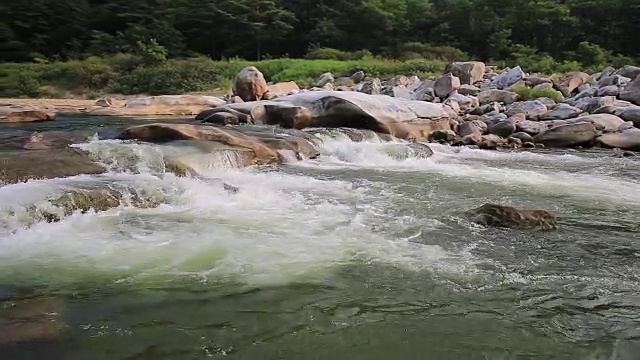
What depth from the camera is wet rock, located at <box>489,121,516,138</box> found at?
13383mm

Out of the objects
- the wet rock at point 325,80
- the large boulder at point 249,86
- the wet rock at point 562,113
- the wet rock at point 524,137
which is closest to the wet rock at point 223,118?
the large boulder at point 249,86

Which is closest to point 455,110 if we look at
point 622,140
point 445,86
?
point 445,86

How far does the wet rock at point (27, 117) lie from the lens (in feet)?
45.7

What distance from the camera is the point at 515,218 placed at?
5766mm

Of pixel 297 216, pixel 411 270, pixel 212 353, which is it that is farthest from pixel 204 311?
pixel 297 216

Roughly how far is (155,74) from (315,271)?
949 inches

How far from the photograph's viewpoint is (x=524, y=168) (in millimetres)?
9820

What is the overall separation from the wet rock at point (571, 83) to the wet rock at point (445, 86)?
3.18 meters

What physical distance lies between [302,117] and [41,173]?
21.0 ft

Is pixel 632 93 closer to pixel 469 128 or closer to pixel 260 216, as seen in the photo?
pixel 469 128

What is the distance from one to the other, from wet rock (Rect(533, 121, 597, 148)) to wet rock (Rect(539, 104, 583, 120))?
1269 mm

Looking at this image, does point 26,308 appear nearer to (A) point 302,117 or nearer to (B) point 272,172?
(B) point 272,172

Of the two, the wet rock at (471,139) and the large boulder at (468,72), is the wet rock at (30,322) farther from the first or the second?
the large boulder at (468,72)

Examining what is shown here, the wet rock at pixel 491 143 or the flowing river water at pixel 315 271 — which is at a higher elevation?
the flowing river water at pixel 315 271
